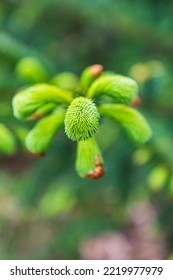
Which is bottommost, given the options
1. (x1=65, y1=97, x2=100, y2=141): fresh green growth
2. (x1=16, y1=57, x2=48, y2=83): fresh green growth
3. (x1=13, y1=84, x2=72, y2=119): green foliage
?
(x1=65, y1=97, x2=100, y2=141): fresh green growth

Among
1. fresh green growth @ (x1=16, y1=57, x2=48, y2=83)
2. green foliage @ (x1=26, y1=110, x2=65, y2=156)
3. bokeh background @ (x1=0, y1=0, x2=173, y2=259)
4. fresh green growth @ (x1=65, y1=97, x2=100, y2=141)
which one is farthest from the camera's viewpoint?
bokeh background @ (x1=0, y1=0, x2=173, y2=259)

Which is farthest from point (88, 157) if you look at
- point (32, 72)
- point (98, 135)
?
point (98, 135)

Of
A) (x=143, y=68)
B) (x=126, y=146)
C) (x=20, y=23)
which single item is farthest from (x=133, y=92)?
(x=20, y=23)

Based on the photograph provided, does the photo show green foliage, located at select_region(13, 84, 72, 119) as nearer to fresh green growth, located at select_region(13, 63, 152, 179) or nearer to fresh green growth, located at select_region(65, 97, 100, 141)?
fresh green growth, located at select_region(13, 63, 152, 179)

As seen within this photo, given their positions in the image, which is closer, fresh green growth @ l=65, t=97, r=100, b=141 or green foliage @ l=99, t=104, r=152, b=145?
fresh green growth @ l=65, t=97, r=100, b=141

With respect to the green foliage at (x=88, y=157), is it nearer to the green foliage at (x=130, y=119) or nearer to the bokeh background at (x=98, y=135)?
the green foliage at (x=130, y=119)

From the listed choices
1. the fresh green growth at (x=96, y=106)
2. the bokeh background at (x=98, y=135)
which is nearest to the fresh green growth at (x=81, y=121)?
the fresh green growth at (x=96, y=106)

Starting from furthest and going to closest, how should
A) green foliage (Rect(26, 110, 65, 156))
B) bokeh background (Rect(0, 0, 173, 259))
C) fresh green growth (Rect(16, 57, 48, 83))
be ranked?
bokeh background (Rect(0, 0, 173, 259)) < fresh green growth (Rect(16, 57, 48, 83)) < green foliage (Rect(26, 110, 65, 156))

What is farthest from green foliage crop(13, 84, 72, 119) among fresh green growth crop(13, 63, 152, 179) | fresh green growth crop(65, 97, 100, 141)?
fresh green growth crop(65, 97, 100, 141)

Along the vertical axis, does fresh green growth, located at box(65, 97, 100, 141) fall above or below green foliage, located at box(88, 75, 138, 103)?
below
